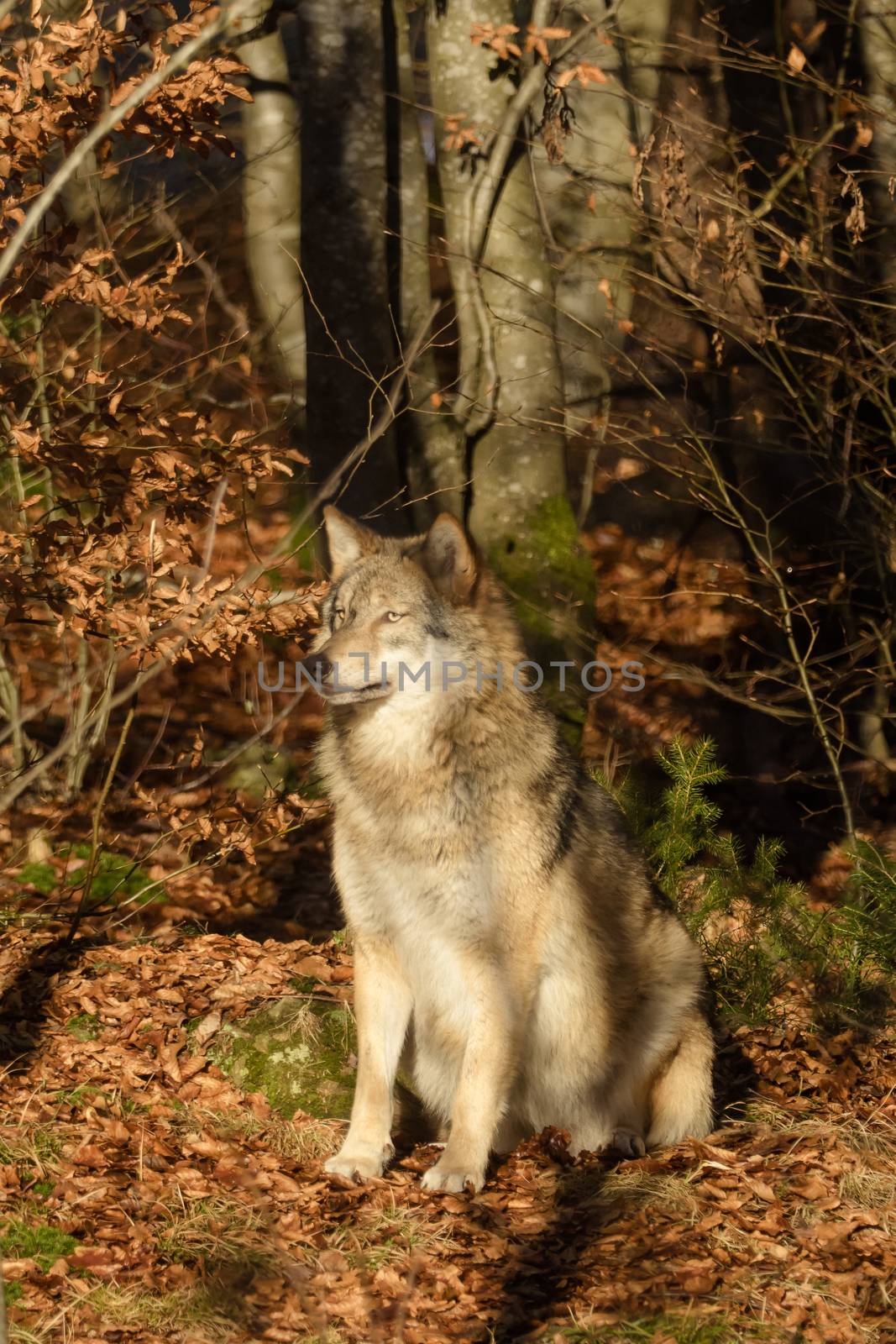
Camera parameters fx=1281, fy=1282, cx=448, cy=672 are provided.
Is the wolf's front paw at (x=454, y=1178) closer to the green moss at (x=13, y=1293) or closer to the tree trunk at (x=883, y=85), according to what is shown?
the green moss at (x=13, y=1293)

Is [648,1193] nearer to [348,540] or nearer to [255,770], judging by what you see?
[348,540]

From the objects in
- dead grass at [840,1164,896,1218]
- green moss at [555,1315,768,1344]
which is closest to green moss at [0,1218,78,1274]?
green moss at [555,1315,768,1344]

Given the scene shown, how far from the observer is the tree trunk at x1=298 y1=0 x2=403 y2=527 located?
863 cm

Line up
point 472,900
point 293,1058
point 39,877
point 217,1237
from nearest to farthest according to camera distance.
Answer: point 217,1237
point 472,900
point 293,1058
point 39,877

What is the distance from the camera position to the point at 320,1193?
487 cm

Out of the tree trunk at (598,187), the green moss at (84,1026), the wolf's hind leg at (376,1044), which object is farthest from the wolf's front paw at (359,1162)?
the tree trunk at (598,187)

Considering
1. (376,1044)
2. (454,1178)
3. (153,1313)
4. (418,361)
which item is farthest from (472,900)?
(418,361)

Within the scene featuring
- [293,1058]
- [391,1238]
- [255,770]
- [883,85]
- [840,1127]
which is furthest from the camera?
[255,770]

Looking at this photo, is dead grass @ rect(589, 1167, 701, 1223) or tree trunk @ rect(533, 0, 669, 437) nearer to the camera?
dead grass @ rect(589, 1167, 701, 1223)

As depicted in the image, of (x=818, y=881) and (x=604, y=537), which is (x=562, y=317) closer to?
(x=604, y=537)

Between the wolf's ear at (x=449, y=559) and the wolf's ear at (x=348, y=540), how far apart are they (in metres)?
0.29

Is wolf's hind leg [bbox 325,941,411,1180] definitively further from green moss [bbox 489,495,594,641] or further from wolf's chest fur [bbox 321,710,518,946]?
green moss [bbox 489,495,594,641]

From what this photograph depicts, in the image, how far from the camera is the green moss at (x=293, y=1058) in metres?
5.57

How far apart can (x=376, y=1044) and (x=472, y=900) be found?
A: 2.47 ft
